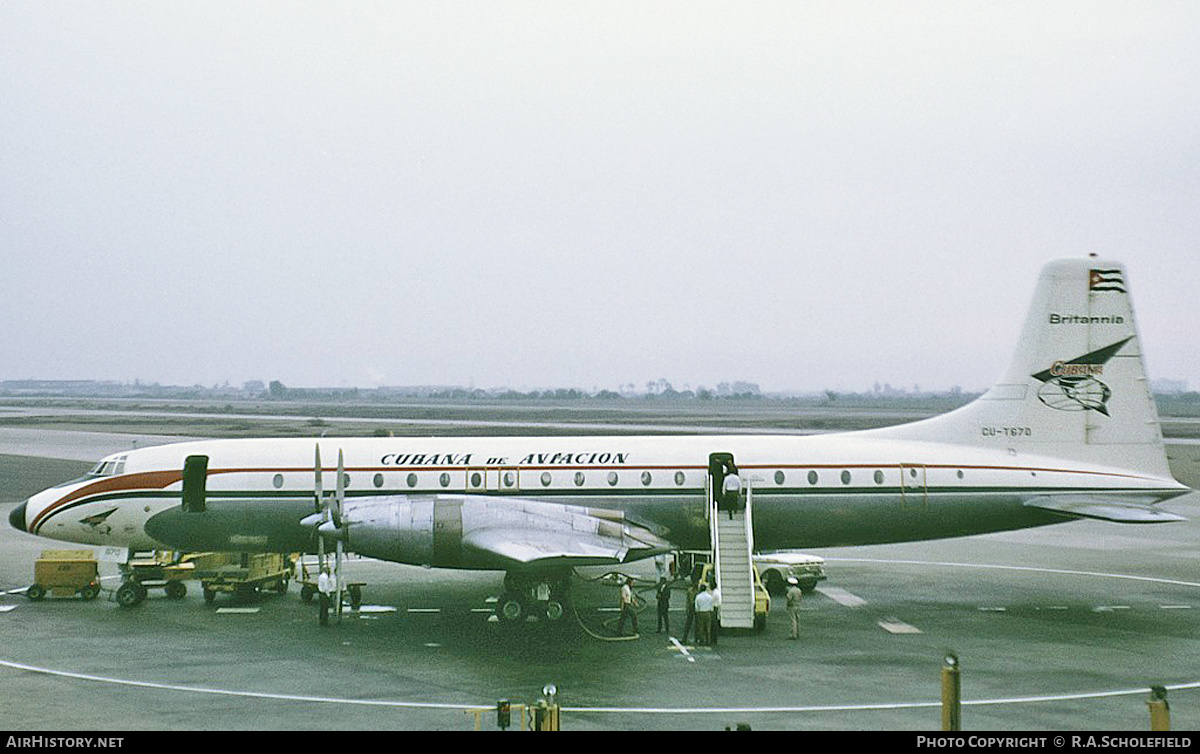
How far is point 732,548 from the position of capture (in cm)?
2525

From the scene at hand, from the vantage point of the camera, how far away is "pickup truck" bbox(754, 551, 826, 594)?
96.3 ft

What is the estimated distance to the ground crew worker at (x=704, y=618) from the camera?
2259cm

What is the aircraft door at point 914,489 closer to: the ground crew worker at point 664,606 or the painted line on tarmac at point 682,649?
the ground crew worker at point 664,606

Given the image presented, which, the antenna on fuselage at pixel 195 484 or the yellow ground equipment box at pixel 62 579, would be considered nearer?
the antenna on fuselage at pixel 195 484

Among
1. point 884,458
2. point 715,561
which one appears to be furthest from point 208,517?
point 884,458

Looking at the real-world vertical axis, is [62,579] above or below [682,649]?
above

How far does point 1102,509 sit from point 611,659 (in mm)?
12960

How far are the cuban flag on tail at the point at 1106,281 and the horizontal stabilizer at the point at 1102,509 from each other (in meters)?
5.47

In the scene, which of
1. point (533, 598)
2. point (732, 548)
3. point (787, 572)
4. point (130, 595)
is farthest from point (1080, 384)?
point (130, 595)

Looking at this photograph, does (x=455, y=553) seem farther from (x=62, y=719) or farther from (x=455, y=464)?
(x=62, y=719)

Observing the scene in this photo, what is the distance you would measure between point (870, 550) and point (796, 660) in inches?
730

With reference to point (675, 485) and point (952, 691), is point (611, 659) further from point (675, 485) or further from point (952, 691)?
point (952, 691)

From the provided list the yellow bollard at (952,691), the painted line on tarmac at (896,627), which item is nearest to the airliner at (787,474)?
the painted line on tarmac at (896,627)
